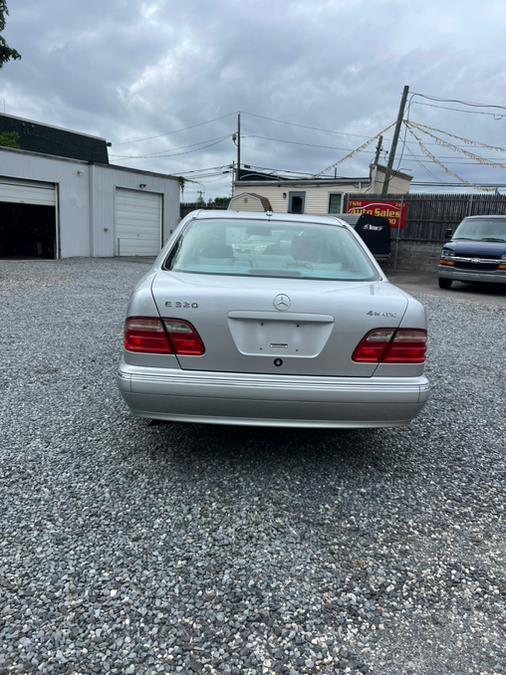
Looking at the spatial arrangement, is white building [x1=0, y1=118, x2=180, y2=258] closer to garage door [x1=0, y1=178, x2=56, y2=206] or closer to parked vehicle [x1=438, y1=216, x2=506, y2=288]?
garage door [x1=0, y1=178, x2=56, y2=206]

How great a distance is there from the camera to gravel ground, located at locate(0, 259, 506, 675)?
178 cm

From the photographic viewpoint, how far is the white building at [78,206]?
17.9 m

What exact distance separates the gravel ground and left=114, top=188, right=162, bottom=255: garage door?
18.2 metres

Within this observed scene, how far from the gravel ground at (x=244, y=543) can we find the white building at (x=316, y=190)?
23.5 m

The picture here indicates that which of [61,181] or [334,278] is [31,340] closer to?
[334,278]

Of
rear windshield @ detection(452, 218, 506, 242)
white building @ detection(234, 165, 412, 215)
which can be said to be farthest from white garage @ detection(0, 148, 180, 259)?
rear windshield @ detection(452, 218, 506, 242)

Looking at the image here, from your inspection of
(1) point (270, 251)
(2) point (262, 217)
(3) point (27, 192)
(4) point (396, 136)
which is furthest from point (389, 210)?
(1) point (270, 251)

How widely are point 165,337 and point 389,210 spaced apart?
1704 cm

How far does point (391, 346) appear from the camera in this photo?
2.71 meters

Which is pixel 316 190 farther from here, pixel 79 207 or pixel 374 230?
pixel 79 207

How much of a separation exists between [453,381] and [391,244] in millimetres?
14172

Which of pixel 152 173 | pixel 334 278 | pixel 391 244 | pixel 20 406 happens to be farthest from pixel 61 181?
pixel 334 278

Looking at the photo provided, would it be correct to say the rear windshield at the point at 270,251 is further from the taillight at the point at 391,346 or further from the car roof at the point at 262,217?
the taillight at the point at 391,346

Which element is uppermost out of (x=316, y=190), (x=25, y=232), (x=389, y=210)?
(x=316, y=190)
